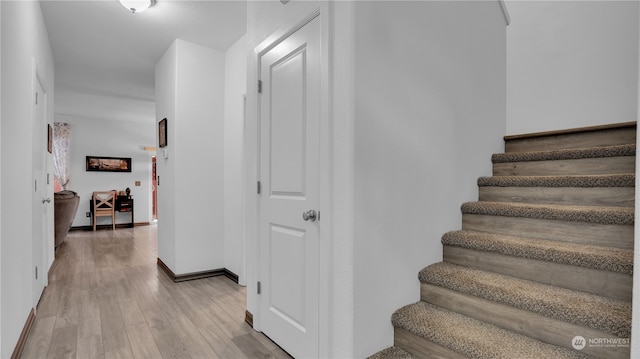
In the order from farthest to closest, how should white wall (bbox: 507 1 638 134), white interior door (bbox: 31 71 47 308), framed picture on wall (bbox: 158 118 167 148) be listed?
1. framed picture on wall (bbox: 158 118 167 148)
2. white wall (bbox: 507 1 638 134)
3. white interior door (bbox: 31 71 47 308)

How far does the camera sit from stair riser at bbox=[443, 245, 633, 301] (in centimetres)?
146

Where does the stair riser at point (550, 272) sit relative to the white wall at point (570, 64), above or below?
below

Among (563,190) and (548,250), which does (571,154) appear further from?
(548,250)

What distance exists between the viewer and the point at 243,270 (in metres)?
3.48

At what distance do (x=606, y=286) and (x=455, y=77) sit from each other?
1.39 metres

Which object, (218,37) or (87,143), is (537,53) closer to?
(218,37)

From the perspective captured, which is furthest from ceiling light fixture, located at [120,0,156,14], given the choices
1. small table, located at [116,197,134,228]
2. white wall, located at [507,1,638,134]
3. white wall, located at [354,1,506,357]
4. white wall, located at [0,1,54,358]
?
small table, located at [116,197,134,228]

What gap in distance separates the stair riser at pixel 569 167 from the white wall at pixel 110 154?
798cm

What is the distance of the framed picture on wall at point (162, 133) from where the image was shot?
3.97 meters

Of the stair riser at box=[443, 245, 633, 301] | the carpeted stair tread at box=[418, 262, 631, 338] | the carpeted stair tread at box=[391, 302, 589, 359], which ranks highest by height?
the stair riser at box=[443, 245, 633, 301]

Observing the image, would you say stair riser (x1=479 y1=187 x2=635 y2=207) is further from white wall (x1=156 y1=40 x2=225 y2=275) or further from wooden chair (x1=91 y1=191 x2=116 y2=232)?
wooden chair (x1=91 y1=191 x2=116 y2=232)

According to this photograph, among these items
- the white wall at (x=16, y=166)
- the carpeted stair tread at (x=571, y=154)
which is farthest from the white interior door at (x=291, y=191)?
the carpeted stair tread at (x=571, y=154)

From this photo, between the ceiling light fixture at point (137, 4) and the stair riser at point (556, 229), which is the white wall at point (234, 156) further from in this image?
the stair riser at point (556, 229)

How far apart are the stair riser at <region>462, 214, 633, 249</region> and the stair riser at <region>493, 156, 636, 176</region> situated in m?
0.54
